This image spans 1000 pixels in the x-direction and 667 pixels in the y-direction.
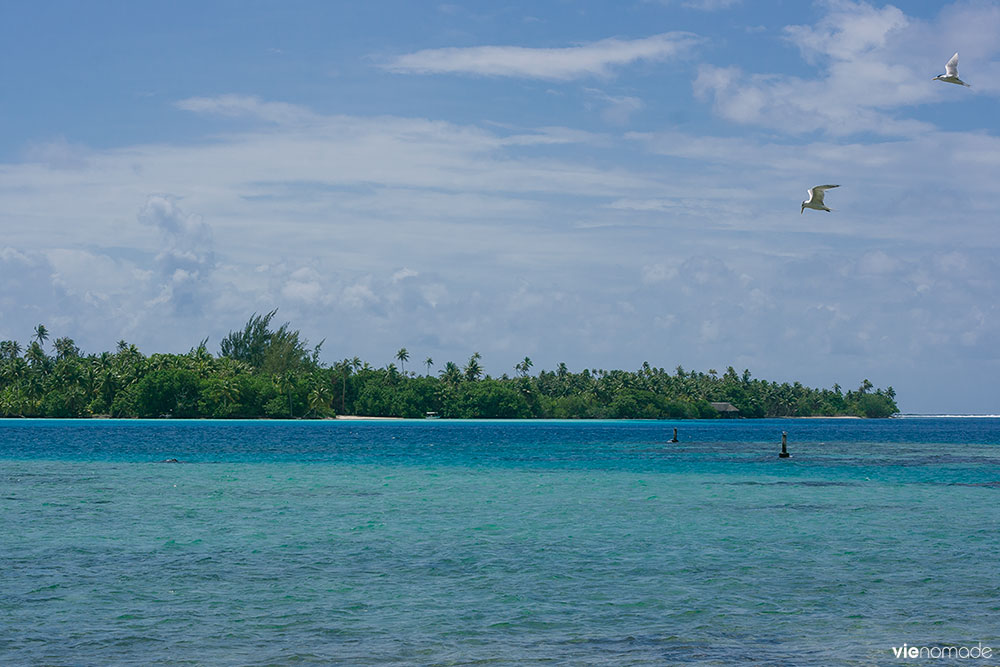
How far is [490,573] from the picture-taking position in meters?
23.3

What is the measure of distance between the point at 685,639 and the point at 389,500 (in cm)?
2527

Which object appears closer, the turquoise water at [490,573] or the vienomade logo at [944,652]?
the vienomade logo at [944,652]

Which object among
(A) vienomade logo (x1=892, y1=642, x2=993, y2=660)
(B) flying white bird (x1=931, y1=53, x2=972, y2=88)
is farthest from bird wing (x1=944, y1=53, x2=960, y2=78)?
(A) vienomade logo (x1=892, y1=642, x2=993, y2=660)

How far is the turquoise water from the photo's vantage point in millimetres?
16781

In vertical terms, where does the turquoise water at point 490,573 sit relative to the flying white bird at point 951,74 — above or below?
below

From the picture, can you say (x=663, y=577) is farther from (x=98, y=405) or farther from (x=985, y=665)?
(x=98, y=405)

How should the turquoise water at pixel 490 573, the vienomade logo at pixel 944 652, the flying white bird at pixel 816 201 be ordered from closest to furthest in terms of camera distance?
the vienomade logo at pixel 944 652, the turquoise water at pixel 490 573, the flying white bird at pixel 816 201

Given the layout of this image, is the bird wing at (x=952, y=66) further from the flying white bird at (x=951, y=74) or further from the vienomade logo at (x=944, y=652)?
the vienomade logo at (x=944, y=652)

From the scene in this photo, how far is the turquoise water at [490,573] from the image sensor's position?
16.8 meters

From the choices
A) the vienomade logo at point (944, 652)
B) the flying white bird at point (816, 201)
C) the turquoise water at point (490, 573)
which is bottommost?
the turquoise water at point (490, 573)

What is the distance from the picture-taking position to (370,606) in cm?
1966

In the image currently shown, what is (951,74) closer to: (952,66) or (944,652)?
(952,66)

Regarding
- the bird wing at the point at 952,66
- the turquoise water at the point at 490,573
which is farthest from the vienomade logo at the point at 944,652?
the bird wing at the point at 952,66

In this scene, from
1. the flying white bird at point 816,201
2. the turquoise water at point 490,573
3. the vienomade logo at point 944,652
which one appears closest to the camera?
the vienomade logo at point 944,652
